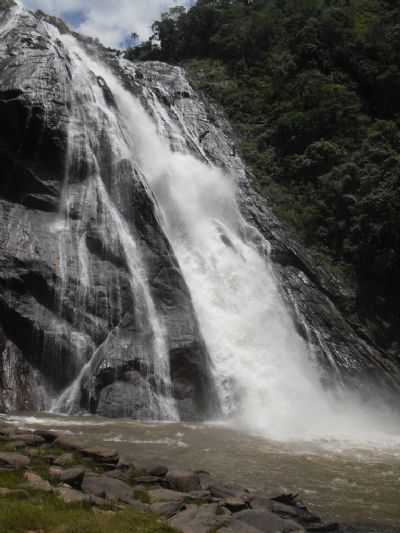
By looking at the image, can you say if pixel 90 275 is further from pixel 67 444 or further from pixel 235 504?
pixel 235 504

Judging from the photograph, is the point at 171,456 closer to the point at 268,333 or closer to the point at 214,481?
A: the point at 214,481

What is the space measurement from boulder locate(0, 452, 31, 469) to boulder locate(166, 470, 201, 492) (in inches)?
86.3

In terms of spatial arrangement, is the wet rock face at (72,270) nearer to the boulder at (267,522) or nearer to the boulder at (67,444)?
the boulder at (67,444)

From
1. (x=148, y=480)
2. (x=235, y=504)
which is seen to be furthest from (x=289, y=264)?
(x=235, y=504)

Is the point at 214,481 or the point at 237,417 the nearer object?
the point at 214,481

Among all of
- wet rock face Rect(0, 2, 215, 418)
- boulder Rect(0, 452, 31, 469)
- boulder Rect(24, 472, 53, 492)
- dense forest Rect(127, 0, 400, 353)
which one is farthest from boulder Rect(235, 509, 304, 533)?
dense forest Rect(127, 0, 400, 353)

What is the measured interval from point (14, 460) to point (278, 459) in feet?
19.7

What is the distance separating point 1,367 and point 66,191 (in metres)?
8.09

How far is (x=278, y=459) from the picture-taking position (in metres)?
11.5

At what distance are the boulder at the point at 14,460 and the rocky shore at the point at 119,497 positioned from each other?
14 millimetres

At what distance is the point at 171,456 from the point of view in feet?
36.6

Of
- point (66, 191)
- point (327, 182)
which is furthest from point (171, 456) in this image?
point (327, 182)

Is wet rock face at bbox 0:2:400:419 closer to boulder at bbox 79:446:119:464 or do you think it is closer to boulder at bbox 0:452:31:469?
boulder at bbox 79:446:119:464

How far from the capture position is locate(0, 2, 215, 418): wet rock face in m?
16.4
